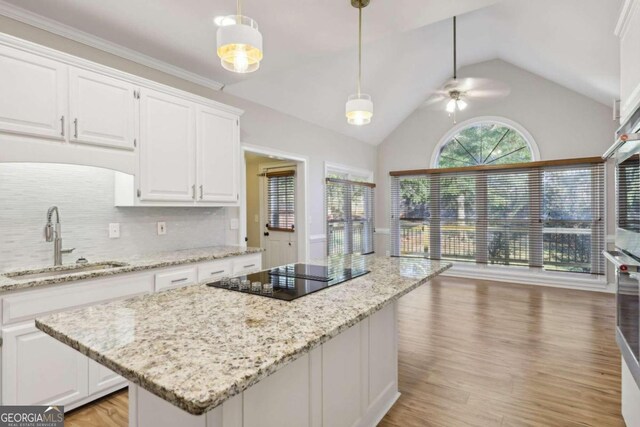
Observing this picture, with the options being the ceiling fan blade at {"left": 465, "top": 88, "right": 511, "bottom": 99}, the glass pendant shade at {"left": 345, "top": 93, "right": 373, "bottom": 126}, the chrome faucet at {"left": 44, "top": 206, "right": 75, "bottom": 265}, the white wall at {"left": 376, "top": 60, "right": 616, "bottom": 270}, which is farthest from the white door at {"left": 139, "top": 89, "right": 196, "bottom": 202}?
the white wall at {"left": 376, "top": 60, "right": 616, "bottom": 270}

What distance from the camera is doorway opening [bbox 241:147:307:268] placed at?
16.1ft

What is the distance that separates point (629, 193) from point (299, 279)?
1679mm

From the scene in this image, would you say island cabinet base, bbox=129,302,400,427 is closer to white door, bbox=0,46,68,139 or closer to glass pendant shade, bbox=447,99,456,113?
white door, bbox=0,46,68,139

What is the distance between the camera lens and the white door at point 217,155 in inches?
122

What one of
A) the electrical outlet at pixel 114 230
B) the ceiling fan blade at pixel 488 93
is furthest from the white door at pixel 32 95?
the ceiling fan blade at pixel 488 93

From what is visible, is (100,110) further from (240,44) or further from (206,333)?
(206,333)

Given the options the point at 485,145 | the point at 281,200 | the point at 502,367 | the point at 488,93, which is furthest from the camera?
the point at 485,145

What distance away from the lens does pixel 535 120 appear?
5.51 meters

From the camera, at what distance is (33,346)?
1.90m

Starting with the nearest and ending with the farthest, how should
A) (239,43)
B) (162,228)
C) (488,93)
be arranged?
(239,43)
(162,228)
(488,93)

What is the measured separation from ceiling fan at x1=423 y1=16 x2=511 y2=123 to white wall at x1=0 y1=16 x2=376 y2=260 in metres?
1.66

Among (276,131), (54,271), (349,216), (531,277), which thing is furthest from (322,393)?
(531,277)

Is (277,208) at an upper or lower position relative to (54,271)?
upper

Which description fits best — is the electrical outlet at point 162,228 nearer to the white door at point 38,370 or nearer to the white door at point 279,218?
the white door at point 38,370
